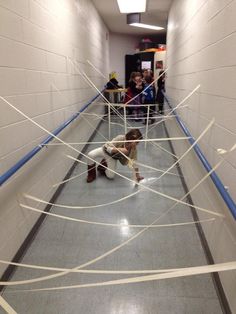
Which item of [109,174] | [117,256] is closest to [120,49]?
[109,174]

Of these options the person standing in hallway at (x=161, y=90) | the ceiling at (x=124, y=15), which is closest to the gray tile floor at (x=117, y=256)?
the person standing in hallway at (x=161, y=90)

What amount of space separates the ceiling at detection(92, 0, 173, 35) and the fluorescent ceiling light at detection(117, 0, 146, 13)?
173mm

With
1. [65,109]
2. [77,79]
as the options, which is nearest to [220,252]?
[65,109]

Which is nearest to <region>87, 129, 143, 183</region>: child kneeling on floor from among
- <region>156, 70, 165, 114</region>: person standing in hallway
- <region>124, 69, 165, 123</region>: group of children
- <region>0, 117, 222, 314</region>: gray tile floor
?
<region>0, 117, 222, 314</region>: gray tile floor

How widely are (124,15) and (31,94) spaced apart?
602 cm

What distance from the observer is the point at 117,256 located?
187 centimetres

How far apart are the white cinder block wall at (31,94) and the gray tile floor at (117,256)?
230 millimetres

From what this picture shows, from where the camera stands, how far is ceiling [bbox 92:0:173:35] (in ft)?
18.5

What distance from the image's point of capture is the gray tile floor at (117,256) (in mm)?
1476

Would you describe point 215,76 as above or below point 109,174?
above

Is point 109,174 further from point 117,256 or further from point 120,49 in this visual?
point 120,49

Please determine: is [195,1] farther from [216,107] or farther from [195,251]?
[195,251]

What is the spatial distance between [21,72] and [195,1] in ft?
6.52

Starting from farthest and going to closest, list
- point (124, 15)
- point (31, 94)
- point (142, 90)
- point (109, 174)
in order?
point (124, 15), point (142, 90), point (109, 174), point (31, 94)
